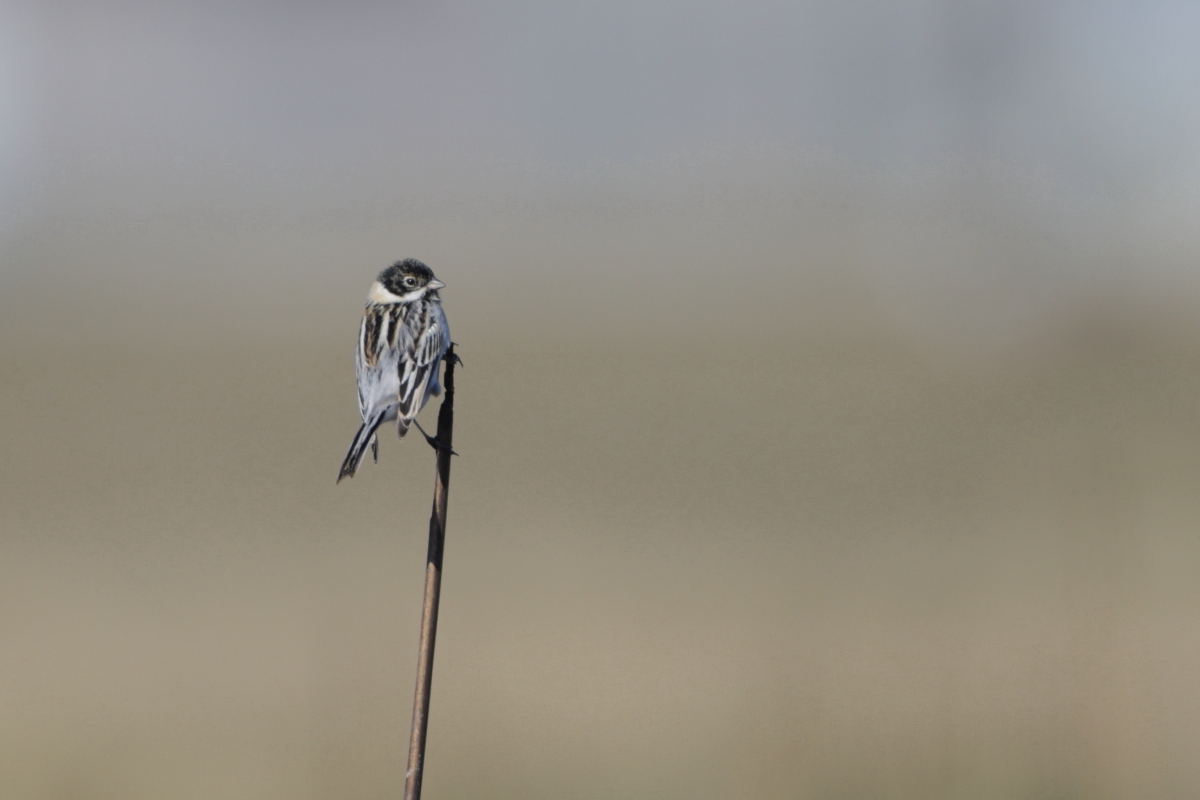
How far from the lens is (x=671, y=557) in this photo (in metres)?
6.56

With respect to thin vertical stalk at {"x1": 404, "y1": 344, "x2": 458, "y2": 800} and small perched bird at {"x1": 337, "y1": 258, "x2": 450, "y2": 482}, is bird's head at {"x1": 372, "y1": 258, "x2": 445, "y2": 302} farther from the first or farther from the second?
thin vertical stalk at {"x1": 404, "y1": 344, "x2": 458, "y2": 800}

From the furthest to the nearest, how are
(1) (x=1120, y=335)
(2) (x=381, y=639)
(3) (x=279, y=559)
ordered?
(1) (x=1120, y=335) → (3) (x=279, y=559) → (2) (x=381, y=639)

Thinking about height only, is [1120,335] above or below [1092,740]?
above

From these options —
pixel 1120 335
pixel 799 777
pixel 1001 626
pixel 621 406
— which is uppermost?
pixel 1120 335

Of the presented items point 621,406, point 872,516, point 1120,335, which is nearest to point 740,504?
point 872,516

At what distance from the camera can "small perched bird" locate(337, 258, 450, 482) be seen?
6.94 ft

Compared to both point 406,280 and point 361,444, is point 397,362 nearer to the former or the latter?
point 361,444

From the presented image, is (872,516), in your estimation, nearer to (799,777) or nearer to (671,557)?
(671,557)

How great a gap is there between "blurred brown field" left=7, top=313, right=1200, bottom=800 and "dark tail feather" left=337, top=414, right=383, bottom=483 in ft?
5.96

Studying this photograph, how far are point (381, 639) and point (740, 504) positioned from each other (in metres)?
3.90

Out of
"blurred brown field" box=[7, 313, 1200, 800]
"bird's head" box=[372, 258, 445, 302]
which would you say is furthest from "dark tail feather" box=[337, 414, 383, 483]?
"blurred brown field" box=[7, 313, 1200, 800]

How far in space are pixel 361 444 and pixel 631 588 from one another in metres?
4.05

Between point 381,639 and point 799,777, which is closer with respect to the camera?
point 799,777

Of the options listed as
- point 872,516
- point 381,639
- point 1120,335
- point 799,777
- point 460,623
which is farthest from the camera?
point 1120,335
